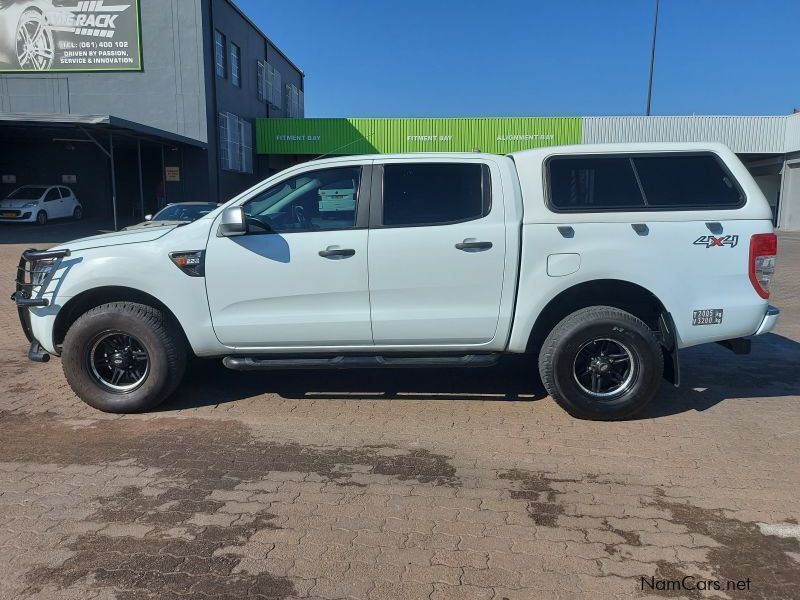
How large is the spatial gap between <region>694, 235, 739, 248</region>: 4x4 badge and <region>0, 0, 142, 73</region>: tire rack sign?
2545 centimetres

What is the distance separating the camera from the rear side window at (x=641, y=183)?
4840 mm

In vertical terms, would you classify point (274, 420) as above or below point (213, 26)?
below

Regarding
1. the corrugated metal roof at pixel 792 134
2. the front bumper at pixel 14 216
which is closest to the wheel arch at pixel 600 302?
the front bumper at pixel 14 216

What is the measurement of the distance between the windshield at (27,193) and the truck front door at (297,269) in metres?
24.1

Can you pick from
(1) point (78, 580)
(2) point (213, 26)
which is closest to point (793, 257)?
(1) point (78, 580)

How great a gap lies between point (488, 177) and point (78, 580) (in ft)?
12.1

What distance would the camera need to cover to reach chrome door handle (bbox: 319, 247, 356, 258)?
4816 mm

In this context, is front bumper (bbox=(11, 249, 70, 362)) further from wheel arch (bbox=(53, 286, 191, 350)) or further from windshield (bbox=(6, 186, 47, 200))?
windshield (bbox=(6, 186, 47, 200))

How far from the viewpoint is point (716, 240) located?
15.5 ft

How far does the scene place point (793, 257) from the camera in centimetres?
1867

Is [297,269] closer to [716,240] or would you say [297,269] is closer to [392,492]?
[392,492]

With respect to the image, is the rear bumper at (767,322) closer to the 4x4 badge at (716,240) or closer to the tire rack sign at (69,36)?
the 4x4 badge at (716,240)

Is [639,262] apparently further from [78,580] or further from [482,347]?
[78,580]

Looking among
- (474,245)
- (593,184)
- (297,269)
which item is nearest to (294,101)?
(297,269)
